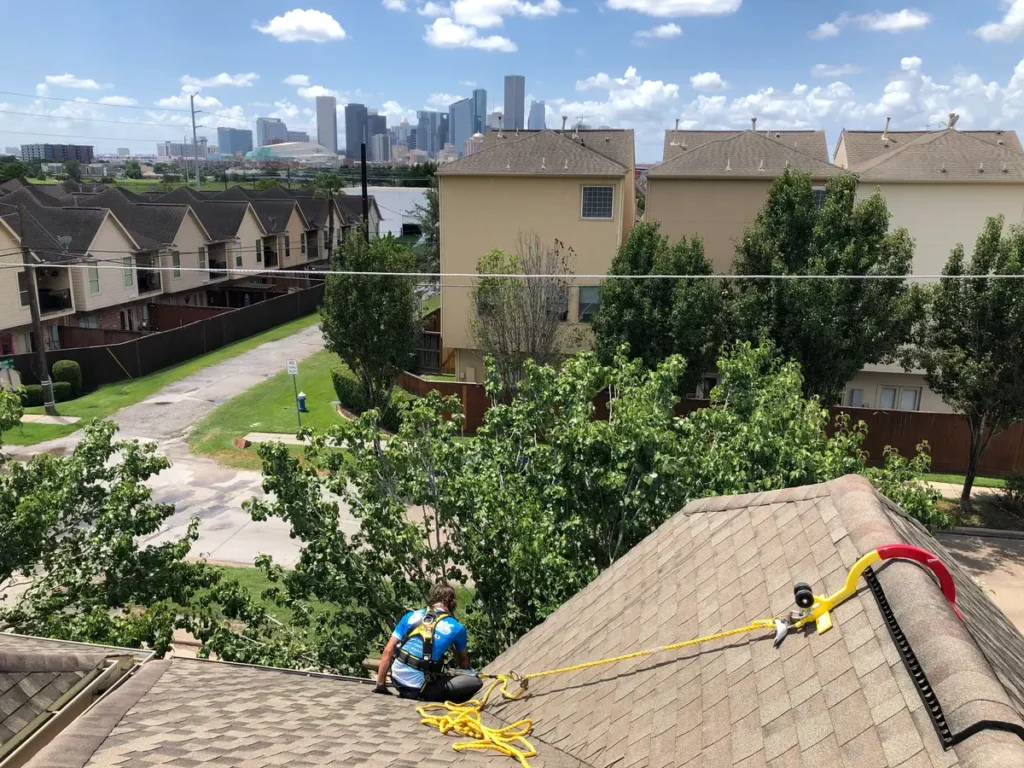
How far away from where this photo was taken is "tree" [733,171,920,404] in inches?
783

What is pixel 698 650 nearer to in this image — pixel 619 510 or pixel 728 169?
pixel 619 510

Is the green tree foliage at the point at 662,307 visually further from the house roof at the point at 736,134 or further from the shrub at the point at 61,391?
the shrub at the point at 61,391

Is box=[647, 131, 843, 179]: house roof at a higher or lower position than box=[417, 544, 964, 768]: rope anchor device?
higher

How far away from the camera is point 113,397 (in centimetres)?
3141

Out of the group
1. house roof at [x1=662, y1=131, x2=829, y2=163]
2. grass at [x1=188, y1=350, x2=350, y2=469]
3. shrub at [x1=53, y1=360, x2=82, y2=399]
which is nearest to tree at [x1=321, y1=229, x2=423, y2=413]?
grass at [x1=188, y1=350, x2=350, y2=469]

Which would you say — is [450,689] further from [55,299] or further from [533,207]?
[55,299]

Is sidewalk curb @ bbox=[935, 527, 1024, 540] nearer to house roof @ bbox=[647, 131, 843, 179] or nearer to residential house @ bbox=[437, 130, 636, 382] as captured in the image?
house roof @ bbox=[647, 131, 843, 179]

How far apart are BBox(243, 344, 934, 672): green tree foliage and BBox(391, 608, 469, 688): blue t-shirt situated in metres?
1.49

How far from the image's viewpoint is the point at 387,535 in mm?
8859

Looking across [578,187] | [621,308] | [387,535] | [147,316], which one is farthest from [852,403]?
[147,316]

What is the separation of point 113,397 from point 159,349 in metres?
5.05

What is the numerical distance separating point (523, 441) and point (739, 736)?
644cm

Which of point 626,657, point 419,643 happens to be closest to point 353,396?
point 419,643

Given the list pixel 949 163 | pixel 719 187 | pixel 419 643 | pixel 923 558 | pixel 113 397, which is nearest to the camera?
pixel 923 558
